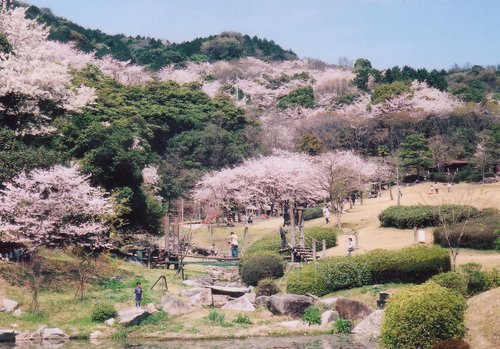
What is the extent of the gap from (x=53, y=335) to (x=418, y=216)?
25.6 m

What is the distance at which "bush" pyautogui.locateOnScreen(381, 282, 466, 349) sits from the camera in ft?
47.0

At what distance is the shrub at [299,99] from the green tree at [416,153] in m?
31.4

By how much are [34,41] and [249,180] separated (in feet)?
86.6

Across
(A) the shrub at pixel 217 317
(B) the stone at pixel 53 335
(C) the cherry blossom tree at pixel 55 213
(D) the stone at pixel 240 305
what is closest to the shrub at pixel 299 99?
(C) the cherry blossom tree at pixel 55 213

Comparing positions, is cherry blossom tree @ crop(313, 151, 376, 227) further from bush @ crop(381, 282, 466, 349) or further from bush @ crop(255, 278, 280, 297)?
bush @ crop(381, 282, 466, 349)

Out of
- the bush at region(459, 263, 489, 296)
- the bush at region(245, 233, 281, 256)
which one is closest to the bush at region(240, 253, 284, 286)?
the bush at region(245, 233, 281, 256)

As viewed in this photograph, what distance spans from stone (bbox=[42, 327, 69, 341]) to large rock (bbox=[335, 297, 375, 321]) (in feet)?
35.1

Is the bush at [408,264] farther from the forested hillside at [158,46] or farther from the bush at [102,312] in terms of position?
the forested hillside at [158,46]

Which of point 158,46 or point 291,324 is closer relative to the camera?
point 291,324

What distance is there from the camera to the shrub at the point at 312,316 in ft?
75.1

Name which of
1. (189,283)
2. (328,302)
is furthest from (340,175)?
(328,302)

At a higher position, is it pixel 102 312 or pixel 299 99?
pixel 299 99

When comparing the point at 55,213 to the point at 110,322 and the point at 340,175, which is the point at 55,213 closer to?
the point at 110,322

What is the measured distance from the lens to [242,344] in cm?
2048
